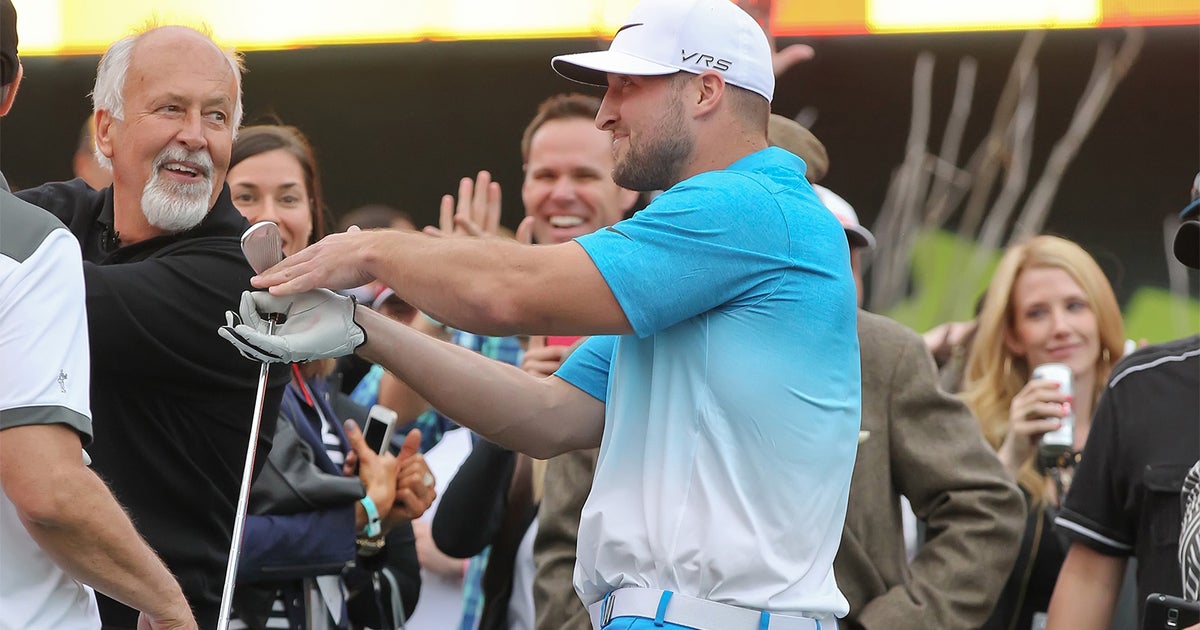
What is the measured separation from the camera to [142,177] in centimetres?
370

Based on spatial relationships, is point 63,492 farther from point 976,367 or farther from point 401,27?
point 401,27

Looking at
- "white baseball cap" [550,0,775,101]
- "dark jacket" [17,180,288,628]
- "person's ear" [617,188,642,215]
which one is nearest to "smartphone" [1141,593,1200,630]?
"white baseball cap" [550,0,775,101]

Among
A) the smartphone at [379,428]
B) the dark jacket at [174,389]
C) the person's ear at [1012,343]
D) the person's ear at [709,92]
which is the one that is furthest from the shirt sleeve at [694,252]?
the person's ear at [1012,343]

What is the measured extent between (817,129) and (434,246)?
13.6 feet

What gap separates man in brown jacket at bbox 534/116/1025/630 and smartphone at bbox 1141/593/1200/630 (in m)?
0.69

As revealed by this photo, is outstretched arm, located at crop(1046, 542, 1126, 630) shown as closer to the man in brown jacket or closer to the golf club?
the man in brown jacket

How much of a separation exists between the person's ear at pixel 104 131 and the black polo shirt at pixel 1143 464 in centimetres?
251

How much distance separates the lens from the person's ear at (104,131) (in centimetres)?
378

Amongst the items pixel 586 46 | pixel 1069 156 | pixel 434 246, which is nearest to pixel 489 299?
pixel 434 246

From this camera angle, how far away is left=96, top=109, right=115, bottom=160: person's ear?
149 inches

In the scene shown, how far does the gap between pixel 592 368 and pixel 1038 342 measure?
2551mm

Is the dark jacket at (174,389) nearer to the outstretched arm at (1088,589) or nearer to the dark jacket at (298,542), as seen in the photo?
the dark jacket at (298,542)

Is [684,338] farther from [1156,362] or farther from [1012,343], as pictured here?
[1012,343]

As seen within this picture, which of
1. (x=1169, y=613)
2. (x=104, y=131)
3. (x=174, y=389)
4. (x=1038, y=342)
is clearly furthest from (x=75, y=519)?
(x=1038, y=342)
